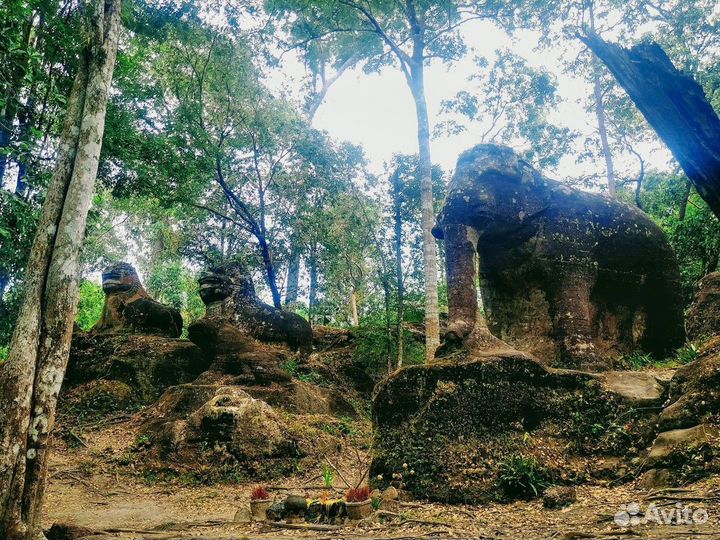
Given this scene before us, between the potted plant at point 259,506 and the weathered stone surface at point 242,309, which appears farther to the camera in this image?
the weathered stone surface at point 242,309

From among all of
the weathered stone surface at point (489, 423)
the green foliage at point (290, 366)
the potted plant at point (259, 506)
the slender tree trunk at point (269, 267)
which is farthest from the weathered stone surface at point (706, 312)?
the slender tree trunk at point (269, 267)

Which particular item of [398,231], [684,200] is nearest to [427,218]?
[398,231]

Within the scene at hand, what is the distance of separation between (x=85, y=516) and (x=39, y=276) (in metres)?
3.62

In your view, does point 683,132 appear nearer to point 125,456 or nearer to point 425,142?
point 125,456

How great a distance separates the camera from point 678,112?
180cm

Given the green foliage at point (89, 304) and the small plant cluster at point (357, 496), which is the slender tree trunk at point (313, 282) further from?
the small plant cluster at point (357, 496)

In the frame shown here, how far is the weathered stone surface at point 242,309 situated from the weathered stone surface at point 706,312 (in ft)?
31.7

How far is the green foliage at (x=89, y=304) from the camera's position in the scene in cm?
2264

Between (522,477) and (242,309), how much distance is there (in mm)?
10029

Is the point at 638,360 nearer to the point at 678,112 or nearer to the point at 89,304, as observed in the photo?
the point at 678,112

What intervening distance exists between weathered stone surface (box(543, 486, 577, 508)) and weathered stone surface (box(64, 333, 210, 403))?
34.6 feet

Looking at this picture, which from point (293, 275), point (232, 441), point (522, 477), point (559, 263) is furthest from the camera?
point (293, 275)

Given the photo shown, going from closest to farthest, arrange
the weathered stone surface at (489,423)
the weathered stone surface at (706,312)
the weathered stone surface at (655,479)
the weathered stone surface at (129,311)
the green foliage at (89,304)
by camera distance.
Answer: the weathered stone surface at (655,479) → the weathered stone surface at (489,423) → the weathered stone surface at (706,312) → the weathered stone surface at (129,311) → the green foliage at (89,304)

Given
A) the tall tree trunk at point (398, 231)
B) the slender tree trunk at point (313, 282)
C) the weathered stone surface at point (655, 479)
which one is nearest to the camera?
the weathered stone surface at point (655, 479)
